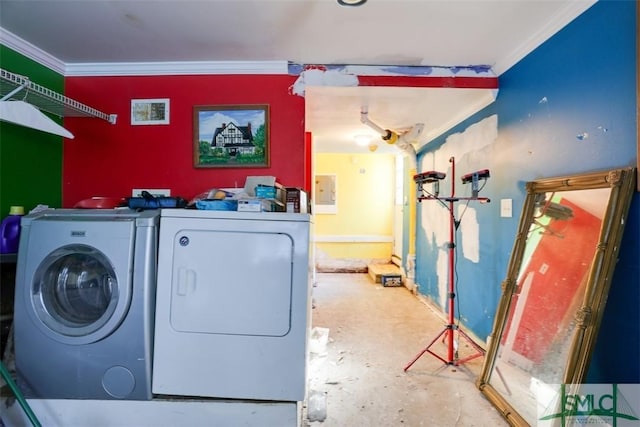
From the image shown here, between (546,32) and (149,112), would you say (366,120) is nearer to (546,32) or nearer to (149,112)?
(546,32)

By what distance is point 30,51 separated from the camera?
2.09 metres

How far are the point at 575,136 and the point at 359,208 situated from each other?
444 centimetres

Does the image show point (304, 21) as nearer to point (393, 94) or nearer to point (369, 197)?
Answer: point (393, 94)

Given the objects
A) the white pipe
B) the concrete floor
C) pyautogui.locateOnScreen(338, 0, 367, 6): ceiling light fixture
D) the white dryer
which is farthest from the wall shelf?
the concrete floor

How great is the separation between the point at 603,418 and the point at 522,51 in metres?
2.01

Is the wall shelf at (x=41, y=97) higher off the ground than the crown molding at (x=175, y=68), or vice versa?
the crown molding at (x=175, y=68)

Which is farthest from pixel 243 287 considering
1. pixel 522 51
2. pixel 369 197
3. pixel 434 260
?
pixel 369 197

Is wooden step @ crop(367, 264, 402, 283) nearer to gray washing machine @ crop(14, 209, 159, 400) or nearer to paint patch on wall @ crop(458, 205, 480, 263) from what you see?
paint patch on wall @ crop(458, 205, 480, 263)

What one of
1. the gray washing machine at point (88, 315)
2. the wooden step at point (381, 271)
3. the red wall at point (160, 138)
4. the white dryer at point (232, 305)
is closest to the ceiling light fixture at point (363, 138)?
the red wall at point (160, 138)

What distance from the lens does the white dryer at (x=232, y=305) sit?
143 centimetres

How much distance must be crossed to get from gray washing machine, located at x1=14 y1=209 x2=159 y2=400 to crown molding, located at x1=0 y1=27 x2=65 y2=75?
1.23 m

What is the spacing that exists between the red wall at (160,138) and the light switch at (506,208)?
145cm

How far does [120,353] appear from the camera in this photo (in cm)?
144

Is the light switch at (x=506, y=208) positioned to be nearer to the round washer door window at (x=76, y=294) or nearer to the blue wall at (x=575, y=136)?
the blue wall at (x=575, y=136)
